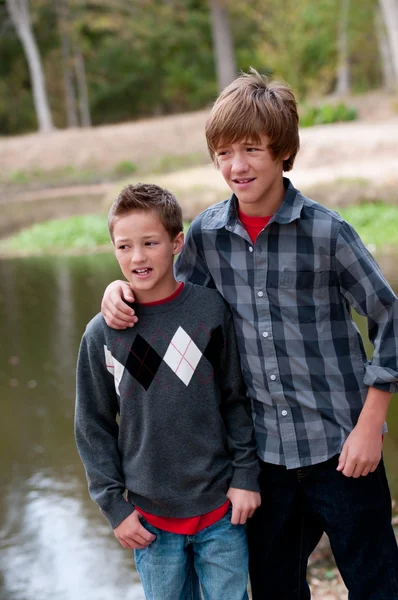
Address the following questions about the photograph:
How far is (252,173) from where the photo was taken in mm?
1978

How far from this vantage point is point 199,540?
1996 mm

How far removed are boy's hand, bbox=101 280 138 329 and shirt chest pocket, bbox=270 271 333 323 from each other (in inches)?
14.7

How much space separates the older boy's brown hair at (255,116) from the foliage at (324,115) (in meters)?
18.3

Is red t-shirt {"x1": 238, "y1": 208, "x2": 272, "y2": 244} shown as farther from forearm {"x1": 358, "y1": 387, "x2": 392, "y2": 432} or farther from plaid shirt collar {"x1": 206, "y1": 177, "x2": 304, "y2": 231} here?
forearm {"x1": 358, "y1": 387, "x2": 392, "y2": 432}

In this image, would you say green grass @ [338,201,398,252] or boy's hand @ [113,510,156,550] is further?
green grass @ [338,201,398,252]

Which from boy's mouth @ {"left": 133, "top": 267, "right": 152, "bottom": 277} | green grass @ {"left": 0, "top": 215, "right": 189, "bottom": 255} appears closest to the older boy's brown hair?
boy's mouth @ {"left": 133, "top": 267, "right": 152, "bottom": 277}

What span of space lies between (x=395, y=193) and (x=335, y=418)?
32.3 feet

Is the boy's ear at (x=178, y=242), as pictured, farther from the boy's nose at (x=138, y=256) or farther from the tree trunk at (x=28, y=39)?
the tree trunk at (x=28, y=39)

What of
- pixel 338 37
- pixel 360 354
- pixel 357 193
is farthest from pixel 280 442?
pixel 338 37

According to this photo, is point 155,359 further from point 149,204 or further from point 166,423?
point 149,204

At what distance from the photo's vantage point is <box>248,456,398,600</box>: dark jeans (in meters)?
1.99

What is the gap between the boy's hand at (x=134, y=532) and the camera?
1.97 metres

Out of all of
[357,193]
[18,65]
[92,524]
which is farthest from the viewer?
[18,65]

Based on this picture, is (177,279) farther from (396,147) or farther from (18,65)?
(18,65)
